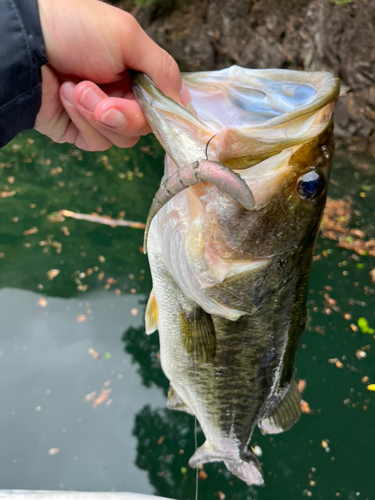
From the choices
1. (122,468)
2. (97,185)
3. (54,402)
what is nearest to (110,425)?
(122,468)

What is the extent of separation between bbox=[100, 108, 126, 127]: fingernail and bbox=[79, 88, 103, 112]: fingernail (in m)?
0.10

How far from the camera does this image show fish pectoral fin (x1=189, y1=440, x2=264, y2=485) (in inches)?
76.3

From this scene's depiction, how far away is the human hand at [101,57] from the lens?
1229 mm

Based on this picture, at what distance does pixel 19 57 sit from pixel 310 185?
1.07 metres

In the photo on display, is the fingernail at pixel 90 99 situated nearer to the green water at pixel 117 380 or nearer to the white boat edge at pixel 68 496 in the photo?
the white boat edge at pixel 68 496

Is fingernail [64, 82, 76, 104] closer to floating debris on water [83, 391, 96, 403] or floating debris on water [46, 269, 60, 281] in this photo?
floating debris on water [83, 391, 96, 403]

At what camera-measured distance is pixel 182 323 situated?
1595 mm

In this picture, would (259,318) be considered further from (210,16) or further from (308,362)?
(210,16)

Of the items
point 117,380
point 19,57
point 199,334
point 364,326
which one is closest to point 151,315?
point 199,334

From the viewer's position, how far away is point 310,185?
1.15 metres

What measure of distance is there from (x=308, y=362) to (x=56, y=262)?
2.51 m

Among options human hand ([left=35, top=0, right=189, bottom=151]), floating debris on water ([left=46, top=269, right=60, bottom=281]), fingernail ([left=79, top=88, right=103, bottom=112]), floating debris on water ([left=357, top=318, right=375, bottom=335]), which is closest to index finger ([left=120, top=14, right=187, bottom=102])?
human hand ([left=35, top=0, right=189, bottom=151])

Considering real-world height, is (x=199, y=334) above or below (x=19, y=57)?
below

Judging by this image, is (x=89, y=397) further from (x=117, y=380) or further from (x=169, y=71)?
(x=169, y=71)
